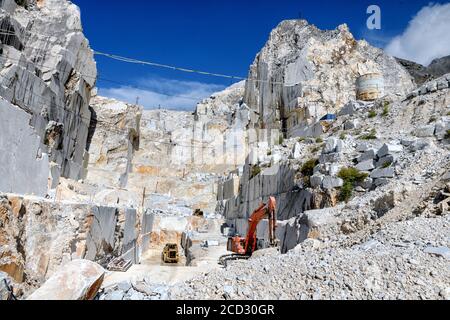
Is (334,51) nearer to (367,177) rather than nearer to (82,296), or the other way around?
(367,177)

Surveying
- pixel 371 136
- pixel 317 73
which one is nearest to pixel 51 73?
pixel 371 136

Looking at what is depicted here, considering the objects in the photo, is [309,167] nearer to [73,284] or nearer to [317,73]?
[73,284]

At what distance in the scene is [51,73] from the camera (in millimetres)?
21469

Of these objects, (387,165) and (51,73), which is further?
(51,73)

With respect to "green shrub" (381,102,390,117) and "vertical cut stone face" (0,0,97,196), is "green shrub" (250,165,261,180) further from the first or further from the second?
"vertical cut stone face" (0,0,97,196)

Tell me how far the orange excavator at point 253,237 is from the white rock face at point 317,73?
1838cm

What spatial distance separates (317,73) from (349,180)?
23.7m

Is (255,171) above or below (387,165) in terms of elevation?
above

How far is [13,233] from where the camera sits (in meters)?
5.04

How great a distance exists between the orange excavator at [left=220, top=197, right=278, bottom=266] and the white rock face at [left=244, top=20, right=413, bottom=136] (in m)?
18.4

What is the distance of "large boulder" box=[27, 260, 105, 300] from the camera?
3.99 metres

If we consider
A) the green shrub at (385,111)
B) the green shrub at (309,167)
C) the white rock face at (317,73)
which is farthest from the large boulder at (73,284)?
the white rock face at (317,73)
